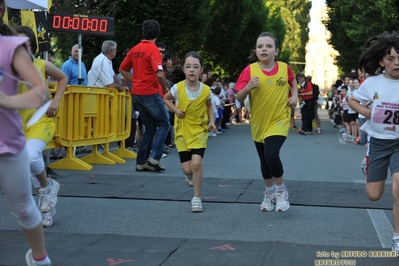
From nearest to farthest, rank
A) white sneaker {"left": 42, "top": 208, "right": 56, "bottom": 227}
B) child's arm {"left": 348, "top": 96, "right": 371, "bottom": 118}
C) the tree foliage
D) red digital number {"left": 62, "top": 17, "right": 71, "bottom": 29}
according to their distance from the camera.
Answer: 1. child's arm {"left": 348, "top": 96, "right": 371, "bottom": 118}
2. white sneaker {"left": 42, "top": 208, "right": 56, "bottom": 227}
3. red digital number {"left": 62, "top": 17, "right": 71, "bottom": 29}
4. the tree foliage

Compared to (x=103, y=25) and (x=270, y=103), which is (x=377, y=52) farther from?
(x=103, y=25)

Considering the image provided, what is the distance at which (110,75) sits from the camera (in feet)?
44.0

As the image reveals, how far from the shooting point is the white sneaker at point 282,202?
760 centimetres

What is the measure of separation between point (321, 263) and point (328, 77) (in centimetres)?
13345

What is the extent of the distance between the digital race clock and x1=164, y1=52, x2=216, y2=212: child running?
587cm

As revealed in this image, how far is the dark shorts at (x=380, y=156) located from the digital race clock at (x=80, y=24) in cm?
877

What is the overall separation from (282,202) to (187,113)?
4.88ft

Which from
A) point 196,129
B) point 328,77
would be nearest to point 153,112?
point 196,129

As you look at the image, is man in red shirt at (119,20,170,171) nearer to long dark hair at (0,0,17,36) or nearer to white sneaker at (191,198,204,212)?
white sneaker at (191,198,204,212)

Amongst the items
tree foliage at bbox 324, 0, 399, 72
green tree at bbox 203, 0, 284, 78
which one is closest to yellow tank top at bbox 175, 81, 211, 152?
tree foliage at bbox 324, 0, 399, 72

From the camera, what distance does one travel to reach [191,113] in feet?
27.2

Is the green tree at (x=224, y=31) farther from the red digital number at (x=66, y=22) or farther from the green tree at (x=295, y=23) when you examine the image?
the green tree at (x=295, y=23)

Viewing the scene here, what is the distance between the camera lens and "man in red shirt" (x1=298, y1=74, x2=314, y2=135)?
23.5 metres

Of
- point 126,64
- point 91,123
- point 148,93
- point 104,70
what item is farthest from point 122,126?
point 148,93
